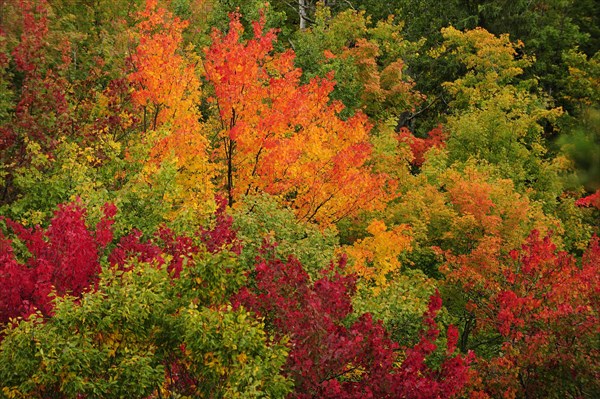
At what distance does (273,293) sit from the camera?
45.8 ft

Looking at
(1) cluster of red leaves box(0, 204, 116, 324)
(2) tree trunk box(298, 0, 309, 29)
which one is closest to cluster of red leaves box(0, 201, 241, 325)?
(1) cluster of red leaves box(0, 204, 116, 324)

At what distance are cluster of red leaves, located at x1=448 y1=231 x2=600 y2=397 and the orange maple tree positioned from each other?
7.07m

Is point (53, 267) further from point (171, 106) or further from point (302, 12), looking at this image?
point (302, 12)

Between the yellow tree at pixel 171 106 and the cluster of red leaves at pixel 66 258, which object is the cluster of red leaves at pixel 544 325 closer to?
the cluster of red leaves at pixel 66 258

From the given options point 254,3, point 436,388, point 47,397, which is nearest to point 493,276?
point 436,388

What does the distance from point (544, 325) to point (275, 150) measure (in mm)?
11592

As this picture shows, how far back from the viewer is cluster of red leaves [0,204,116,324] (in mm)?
13555

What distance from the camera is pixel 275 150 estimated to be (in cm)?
2519

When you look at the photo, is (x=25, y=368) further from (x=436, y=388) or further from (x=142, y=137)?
(x=142, y=137)

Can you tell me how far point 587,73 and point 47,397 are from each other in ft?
144

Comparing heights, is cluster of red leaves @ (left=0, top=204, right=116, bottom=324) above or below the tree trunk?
above

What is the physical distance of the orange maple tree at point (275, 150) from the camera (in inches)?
998

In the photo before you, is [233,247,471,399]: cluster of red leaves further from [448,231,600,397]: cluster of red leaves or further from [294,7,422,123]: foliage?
[294,7,422,123]: foliage

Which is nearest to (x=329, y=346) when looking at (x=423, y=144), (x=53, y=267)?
(x=53, y=267)
